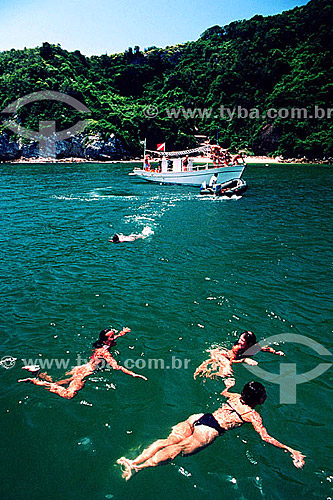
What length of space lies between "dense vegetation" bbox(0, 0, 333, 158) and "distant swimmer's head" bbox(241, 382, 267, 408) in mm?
85073

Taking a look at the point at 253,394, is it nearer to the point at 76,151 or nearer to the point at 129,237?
the point at 129,237

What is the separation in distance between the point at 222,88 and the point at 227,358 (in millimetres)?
133151

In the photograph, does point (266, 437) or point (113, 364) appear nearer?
point (266, 437)

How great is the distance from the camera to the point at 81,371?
23.2 feet

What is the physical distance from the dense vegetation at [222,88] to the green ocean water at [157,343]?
77.8m

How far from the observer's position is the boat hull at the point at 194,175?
36.2 m

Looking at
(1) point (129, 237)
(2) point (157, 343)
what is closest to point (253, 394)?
(2) point (157, 343)

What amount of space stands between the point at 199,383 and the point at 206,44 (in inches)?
7843

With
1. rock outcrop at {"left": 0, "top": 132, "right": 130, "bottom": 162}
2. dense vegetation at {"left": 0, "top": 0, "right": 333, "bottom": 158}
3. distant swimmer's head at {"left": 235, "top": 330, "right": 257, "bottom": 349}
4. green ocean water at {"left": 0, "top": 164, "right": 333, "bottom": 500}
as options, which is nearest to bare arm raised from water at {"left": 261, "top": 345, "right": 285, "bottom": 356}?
green ocean water at {"left": 0, "top": 164, "right": 333, "bottom": 500}

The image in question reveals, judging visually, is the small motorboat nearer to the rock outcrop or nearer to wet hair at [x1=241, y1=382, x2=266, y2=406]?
wet hair at [x1=241, y1=382, x2=266, y2=406]

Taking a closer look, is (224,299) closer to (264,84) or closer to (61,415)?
(61,415)

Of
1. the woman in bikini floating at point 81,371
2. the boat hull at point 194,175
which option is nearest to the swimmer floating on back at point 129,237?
the woman in bikini floating at point 81,371

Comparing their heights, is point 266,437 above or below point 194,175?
below

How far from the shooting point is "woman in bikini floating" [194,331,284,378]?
717cm
